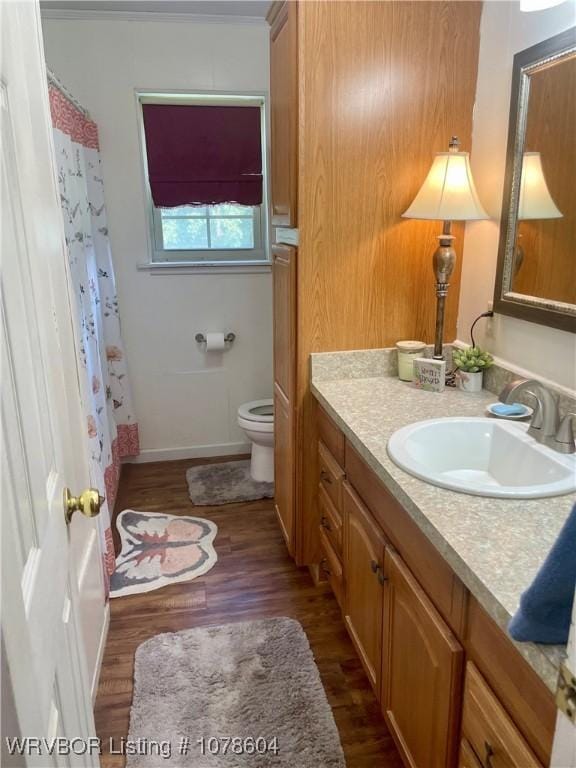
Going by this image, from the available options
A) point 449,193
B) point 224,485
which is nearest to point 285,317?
point 449,193

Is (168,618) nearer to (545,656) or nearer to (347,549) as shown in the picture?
(347,549)

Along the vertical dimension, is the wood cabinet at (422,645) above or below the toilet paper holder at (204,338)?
below

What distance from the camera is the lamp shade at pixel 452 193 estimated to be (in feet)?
5.52

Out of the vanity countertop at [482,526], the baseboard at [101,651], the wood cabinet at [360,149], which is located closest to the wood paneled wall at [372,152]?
the wood cabinet at [360,149]

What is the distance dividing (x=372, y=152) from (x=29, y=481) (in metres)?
1.52

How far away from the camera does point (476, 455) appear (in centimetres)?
154

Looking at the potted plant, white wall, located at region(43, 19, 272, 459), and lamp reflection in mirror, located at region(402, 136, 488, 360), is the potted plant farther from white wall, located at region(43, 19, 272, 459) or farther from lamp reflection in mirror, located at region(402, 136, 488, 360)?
white wall, located at region(43, 19, 272, 459)

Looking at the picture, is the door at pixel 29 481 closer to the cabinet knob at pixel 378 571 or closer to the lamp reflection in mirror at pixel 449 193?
the cabinet knob at pixel 378 571

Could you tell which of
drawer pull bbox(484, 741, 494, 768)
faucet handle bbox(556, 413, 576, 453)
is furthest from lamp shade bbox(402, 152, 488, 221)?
drawer pull bbox(484, 741, 494, 768)

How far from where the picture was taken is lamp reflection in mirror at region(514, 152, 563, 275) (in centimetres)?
149

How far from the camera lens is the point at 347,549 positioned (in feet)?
5.68

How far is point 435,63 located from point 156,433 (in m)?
2.45

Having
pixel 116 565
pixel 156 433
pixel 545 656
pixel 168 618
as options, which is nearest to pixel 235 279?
pixel 156 433

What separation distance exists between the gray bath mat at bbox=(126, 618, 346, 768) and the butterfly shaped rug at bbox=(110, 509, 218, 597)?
359 mm
